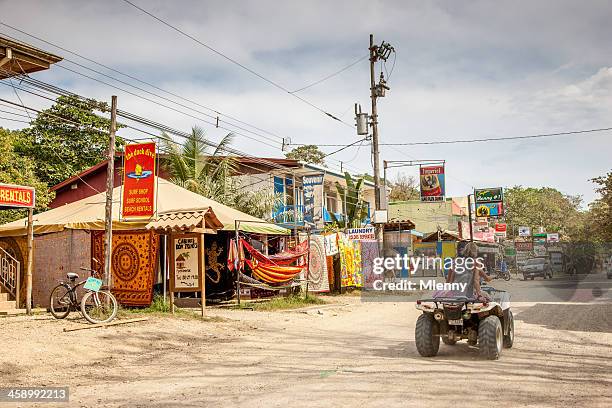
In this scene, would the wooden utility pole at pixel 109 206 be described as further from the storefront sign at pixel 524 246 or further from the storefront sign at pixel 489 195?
the storefront sign at pixel 524 246

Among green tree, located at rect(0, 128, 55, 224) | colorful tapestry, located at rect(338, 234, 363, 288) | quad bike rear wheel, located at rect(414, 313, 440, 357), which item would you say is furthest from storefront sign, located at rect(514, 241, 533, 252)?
quad bike rear wheel, located at rect(414, 313, 440, 357)

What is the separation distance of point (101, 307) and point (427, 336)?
7.70m

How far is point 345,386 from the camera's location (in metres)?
7.25

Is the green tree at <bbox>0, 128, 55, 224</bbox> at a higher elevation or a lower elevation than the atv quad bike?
higher

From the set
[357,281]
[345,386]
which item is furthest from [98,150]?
[345,386]

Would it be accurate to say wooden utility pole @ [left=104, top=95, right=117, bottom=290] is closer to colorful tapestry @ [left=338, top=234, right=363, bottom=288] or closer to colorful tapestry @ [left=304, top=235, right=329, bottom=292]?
colorful tapestry @ [left=304, top=235, right=329, bottom=292]

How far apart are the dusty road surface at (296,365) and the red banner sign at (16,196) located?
10.7 ft

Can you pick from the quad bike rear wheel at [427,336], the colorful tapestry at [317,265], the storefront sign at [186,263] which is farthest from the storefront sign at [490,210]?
the quad bike rear wheel at [427,336]

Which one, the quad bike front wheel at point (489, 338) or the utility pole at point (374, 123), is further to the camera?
the utility pole at point (374, 123)

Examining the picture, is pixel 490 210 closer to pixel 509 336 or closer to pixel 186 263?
pixel 186 263

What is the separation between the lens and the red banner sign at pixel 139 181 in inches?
571

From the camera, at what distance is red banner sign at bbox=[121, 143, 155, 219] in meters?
14.5

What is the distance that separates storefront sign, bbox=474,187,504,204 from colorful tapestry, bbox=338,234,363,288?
24.1m

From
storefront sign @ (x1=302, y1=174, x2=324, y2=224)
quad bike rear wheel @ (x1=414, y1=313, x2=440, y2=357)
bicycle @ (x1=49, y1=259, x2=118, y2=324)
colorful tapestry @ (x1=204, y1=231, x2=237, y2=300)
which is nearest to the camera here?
quad bike rear wheel @ (x1=414, y1=313, x2=440, y2=357)
